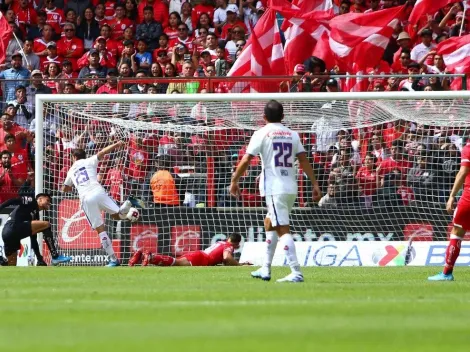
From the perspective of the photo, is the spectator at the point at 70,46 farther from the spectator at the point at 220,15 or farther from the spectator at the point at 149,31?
the spectator at the point at 220,15

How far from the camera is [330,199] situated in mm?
19984

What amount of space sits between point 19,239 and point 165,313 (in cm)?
1185

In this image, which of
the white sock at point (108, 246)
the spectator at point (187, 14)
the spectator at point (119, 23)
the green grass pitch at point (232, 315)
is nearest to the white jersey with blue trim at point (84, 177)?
the white sock at point (108, 246)

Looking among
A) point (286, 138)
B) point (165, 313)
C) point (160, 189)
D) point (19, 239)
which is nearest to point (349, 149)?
point (160, 189)

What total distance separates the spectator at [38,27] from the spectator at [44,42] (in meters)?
0.36

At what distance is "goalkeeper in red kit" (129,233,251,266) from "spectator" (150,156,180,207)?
156cm

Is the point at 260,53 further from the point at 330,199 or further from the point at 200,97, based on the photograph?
the point at 330,199

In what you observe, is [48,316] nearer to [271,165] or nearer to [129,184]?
[271,165]

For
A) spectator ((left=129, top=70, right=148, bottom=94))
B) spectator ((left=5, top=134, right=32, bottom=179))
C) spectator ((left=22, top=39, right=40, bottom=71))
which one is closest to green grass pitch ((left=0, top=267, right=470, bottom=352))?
spectator ((left=5, top=134, right=32, bottom=179))

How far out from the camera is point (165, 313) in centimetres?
826

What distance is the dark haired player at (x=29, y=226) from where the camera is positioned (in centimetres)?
1947

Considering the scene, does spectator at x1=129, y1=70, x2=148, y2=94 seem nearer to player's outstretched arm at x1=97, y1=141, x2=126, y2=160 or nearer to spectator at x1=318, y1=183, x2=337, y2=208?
A: player's outstretched arm at x1=97, y1=141, x2=126, y2=160

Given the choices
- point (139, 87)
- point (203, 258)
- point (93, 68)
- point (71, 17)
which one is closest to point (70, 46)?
point (71, 17)

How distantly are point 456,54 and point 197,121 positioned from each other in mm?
5209
